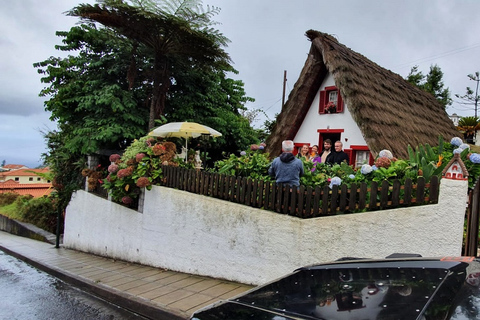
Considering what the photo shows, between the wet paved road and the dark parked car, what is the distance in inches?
136

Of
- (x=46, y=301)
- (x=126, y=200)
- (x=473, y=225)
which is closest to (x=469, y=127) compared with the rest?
(x=473, y=225)

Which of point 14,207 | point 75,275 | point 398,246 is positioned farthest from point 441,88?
point 14,207

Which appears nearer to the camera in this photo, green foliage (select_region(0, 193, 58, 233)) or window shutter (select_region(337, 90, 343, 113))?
window shutter (select_region(337, 90, 343, 113))

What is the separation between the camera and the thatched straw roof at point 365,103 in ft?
26.2

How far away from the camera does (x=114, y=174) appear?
8.10m

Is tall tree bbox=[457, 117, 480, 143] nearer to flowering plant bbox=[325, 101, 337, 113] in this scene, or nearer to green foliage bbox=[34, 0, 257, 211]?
flowering plant bbox=[325, 101, 337, 113]

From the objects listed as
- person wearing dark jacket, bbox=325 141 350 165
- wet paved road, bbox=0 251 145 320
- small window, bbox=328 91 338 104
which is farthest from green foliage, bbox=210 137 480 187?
small window, bbox=328 91 338 104

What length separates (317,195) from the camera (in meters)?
4.58

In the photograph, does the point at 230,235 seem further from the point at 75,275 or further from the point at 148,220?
the point at 75,275

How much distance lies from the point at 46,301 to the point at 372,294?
18.2 ft

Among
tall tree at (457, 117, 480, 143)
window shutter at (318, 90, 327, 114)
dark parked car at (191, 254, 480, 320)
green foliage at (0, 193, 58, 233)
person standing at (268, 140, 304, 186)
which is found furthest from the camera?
tall tree at (457, 117, 480, 143)

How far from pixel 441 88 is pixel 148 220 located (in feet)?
76.5

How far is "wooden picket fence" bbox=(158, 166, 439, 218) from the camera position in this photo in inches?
159

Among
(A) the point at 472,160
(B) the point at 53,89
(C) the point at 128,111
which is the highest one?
(B) the point at 53,89
